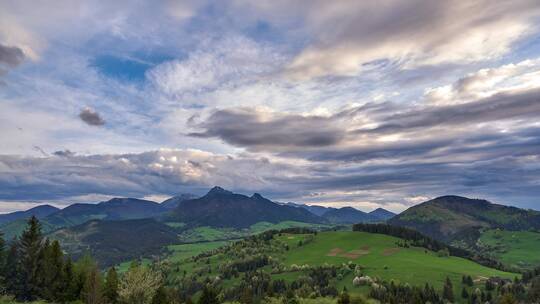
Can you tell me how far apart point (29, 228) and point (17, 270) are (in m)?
12.9

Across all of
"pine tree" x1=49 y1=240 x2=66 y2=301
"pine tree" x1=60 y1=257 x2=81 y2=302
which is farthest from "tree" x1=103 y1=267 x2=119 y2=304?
"pine tree" x1=49 y1=240 x2=66 y2=301

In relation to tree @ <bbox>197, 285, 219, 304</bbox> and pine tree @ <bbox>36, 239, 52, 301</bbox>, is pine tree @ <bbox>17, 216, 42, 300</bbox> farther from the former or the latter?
tree @ <bbox>197, 285, 219, 304</bbox>

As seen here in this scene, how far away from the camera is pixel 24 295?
119875 mm

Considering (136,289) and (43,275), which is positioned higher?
(43,275)

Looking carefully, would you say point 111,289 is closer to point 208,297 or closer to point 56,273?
point 56,273

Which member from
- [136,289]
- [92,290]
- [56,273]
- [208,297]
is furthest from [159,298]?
[56,273]

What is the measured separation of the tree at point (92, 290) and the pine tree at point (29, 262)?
1334 cm

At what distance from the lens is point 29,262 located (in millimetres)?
120062

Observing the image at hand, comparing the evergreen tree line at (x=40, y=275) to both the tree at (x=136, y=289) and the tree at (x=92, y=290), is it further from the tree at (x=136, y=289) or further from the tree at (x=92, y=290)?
the tree at (x=136, y=289)

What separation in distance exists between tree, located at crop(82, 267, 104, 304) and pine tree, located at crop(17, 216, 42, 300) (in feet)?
43.8

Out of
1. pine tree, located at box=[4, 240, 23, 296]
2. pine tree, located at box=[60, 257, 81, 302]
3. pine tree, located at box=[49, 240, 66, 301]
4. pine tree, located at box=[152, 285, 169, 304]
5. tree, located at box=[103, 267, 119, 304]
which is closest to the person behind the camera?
pine tree, located at box=[4, 240, 23, 296]

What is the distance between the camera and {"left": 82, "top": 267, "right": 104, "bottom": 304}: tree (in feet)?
375

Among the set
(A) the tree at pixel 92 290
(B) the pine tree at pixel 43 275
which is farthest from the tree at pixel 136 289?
(B) the pine tree at pixel 43 275

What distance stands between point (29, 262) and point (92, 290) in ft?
69.6
